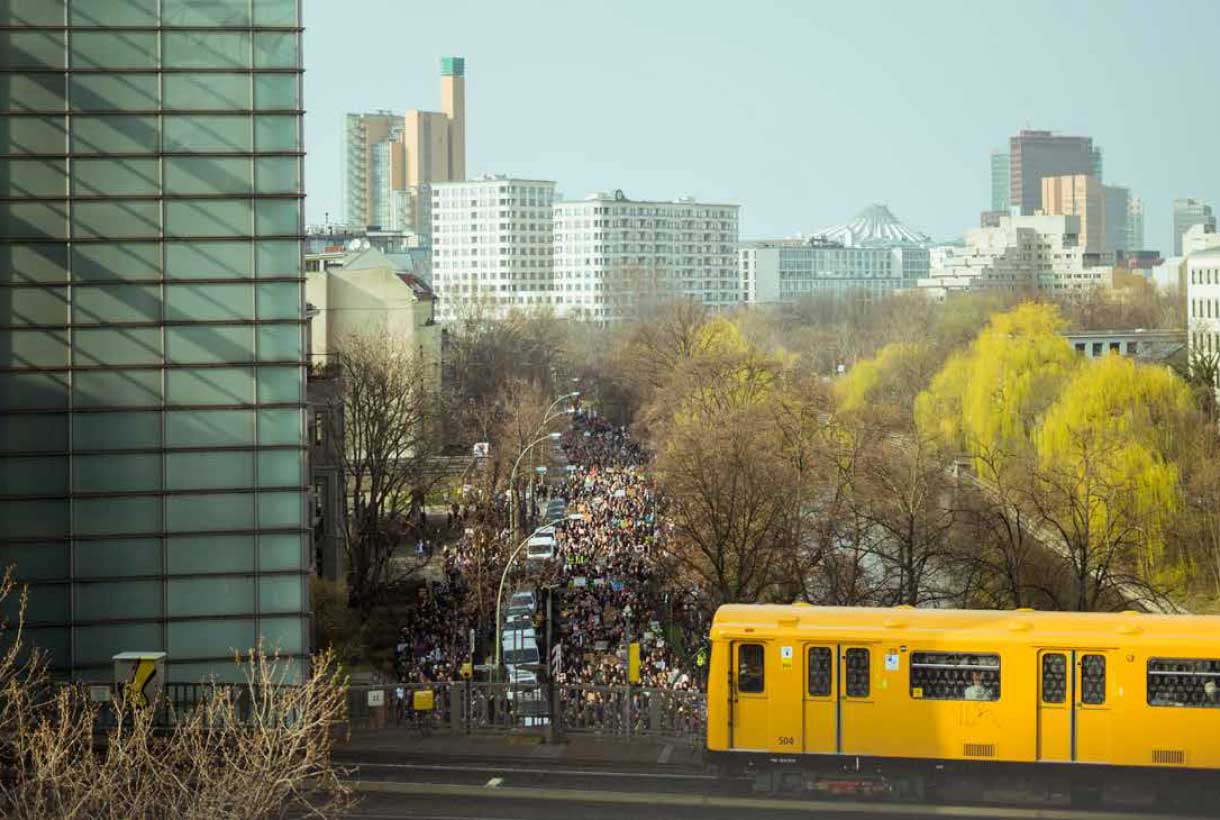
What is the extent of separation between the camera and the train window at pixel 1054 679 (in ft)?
96.1

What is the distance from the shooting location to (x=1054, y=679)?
29312 millimetres

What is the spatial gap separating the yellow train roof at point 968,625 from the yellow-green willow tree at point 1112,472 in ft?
69.0

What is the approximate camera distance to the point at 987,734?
29.5 meters

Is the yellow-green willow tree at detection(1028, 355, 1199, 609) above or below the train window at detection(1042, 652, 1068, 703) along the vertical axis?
above

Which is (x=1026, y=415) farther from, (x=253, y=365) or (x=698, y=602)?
(x=253, y=365)

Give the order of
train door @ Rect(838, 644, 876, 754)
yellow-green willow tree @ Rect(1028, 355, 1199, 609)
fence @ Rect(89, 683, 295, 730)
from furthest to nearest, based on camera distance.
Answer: yellow-green willow tree @ Rect(1028, 355, 1199, 609), fence @ Rect(89, 683, 295, 730), train door @ Rect(838, 644, 876, 754)

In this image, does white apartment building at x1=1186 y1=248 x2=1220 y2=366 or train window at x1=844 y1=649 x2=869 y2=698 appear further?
white apartment building at x1=1186 y1=248 x2=1220 y2=366

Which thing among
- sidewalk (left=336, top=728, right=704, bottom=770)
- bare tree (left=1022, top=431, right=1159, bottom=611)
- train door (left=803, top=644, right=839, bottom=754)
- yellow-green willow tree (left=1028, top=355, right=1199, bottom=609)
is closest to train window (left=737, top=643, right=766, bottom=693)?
train door (left=803, top=644, right=839, bottom=754)

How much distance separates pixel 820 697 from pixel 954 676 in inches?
78.1

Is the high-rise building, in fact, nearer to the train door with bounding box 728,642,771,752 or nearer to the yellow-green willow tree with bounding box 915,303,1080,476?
the yellow-green willow tree with bounding box 915,303,1080,476

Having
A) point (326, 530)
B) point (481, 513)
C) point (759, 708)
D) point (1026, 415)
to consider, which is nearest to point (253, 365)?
point (759, 708)

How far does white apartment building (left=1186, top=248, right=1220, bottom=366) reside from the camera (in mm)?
103062

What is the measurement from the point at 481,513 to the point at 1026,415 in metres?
27.5

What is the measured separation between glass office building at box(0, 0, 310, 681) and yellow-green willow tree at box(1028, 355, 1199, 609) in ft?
79.3
